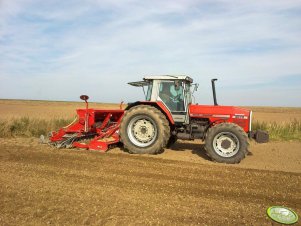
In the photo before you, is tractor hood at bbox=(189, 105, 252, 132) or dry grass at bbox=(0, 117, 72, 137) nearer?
tractor hood at bbox=(189, 105, 252, 132)

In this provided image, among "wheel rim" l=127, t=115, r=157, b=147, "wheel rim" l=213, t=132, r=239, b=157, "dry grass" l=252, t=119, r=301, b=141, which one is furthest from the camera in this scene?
"dry grass" l=252, t=119, r=301, b=141

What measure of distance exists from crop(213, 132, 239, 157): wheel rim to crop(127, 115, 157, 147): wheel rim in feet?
5.54

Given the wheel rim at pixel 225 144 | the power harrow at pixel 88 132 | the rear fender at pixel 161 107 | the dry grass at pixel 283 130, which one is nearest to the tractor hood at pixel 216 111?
the rear fender at pixel 161 107

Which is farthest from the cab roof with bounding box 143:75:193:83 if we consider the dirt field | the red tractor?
the dirt field

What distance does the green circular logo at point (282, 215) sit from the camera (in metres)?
4.83

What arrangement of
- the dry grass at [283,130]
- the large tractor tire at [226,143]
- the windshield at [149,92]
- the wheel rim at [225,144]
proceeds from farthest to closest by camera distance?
1. the dry grass at [283,130]
2. the windshield at [149,92]
3. the wheel rim at [225,144]
4. the large tractor tire at [226,143]

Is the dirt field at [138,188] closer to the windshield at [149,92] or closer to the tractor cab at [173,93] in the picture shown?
the tractor cab at [173,93]

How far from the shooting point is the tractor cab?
949cm

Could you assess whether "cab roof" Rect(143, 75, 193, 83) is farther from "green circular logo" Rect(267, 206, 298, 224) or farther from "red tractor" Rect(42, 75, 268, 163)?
"green circular logo" Rect(267, 206, 298, 224)

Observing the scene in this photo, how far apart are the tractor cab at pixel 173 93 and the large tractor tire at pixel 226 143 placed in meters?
1.04

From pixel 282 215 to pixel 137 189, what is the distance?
2.30 meters

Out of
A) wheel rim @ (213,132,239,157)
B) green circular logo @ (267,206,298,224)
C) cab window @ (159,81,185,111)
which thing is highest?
cab window @ (159,81,185,111)

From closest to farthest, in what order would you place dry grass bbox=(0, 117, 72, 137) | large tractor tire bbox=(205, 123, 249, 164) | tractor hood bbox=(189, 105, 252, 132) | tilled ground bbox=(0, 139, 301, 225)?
1. tilled ground bbox=(0, 139, 301, 225)
2. large tractor tire bbox=(205, 123, 249, 164)
3. tractor hood bbox=(189, 105, 252, 132)
4. dry grass bbox=(0, 117, 72, 137)

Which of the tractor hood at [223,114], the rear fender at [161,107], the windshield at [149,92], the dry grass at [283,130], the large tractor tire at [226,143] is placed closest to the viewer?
the large tractor tire at [226,143]
